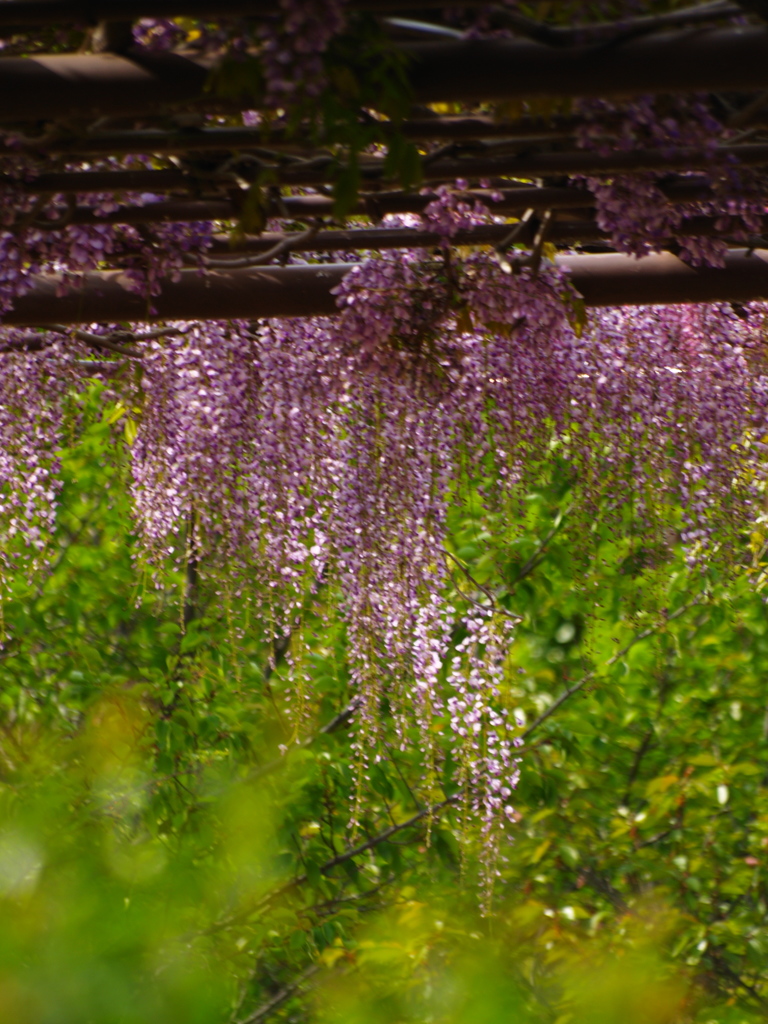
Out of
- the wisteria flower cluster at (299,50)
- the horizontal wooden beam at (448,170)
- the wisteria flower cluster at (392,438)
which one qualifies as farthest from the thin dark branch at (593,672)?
the wisteria flower cluster at (299,50)

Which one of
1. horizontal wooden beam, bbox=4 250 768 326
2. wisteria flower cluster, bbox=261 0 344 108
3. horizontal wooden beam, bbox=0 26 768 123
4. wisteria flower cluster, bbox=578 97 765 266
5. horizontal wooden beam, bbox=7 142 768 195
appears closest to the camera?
wisteria flower cluster, bbox=261 0 344 108

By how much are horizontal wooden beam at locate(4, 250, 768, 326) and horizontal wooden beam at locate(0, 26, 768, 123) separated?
0.90 m

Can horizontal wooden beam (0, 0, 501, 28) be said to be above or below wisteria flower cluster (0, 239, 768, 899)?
above

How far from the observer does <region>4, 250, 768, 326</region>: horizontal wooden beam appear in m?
2.51

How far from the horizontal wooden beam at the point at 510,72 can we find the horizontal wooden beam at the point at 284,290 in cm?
90

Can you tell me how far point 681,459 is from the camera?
11.3ft

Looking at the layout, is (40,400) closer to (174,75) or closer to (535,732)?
(174,75)

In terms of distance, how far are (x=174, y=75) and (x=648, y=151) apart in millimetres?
749

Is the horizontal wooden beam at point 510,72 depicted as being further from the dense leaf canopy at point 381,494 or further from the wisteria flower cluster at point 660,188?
the wisteria flower cluster at point 660,188

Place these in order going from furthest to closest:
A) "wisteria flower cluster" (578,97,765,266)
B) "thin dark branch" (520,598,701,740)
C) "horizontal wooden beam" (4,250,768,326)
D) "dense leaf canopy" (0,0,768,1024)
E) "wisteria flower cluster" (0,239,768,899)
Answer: "thin dark branch" (520,598,701,740), "wisteria flower cluster" (0,239,768,899), "horizontal wooden beam" (4,250,768,326), "wisteria flower cluster" (578,97,765,266), "dense leaf canopy" (0,0,768,1024)

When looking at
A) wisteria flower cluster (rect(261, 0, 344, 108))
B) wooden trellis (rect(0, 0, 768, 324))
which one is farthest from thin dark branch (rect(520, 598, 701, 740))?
wisteria flower cluster (rect(261, 0, 344, 108))

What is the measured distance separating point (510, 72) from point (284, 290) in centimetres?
113

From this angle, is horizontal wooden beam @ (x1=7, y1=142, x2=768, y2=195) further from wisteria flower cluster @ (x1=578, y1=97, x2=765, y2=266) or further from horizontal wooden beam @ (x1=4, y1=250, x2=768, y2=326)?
horizontal wooden beam @ (x1=4, y1=250, x2=768, y2=326)

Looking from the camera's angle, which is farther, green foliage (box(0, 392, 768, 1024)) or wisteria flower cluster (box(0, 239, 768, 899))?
green foliage (box(0, 392, 768, 1024))
